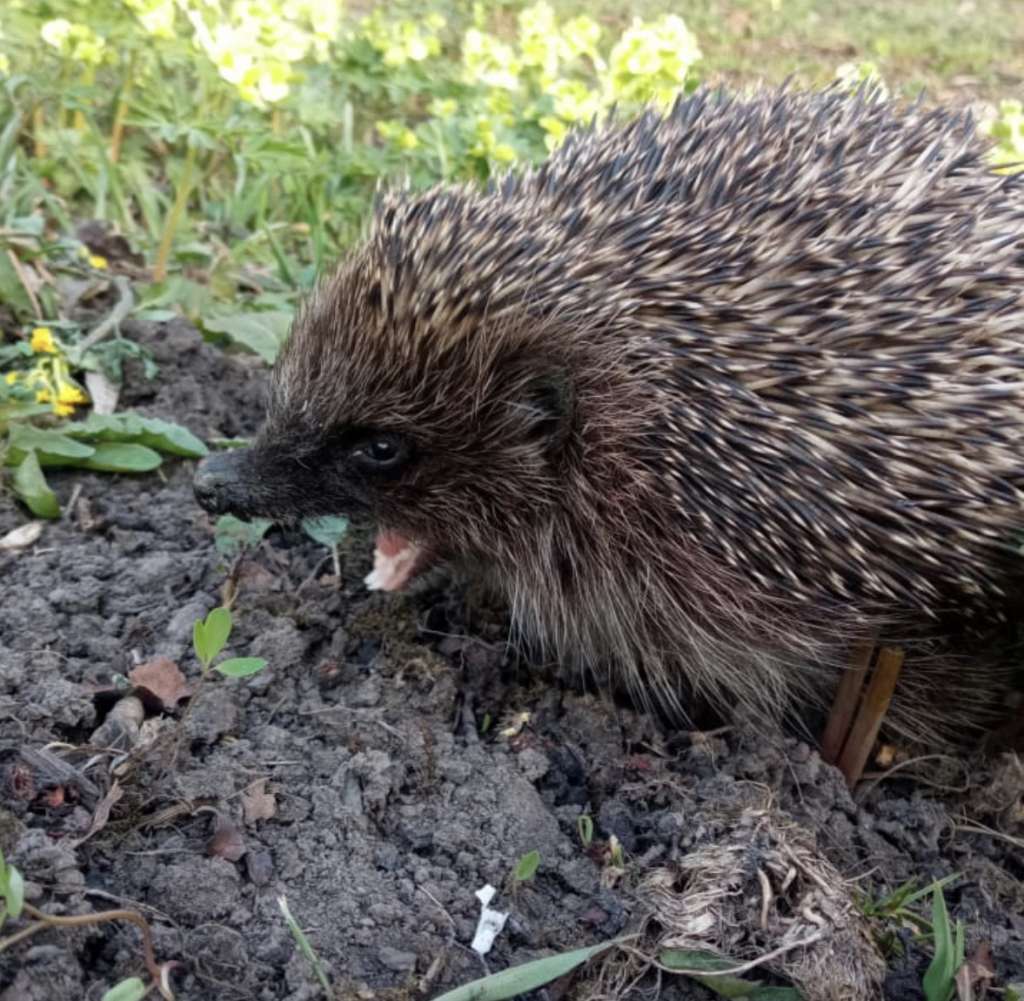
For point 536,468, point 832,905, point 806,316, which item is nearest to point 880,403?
point 806,316

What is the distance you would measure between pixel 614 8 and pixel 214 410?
766 centimetres

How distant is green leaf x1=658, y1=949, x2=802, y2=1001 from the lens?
2.68 m

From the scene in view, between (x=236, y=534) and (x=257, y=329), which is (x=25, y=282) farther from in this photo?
(x=236, y=534)

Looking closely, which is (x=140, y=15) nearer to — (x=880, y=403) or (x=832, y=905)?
(x=880, y=403)

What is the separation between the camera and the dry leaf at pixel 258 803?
2.92m

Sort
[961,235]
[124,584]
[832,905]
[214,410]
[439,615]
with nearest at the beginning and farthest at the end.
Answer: [832,905] < [961,235] < [124,584] < [439,615] < [214,410]

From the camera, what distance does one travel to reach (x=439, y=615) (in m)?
4.00

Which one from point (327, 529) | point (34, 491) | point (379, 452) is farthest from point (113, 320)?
point (379, 452)

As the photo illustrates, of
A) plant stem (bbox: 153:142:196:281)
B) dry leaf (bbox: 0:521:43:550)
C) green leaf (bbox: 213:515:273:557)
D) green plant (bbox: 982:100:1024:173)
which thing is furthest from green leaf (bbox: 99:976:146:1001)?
green plant (bbox: 982:100:1024:173)

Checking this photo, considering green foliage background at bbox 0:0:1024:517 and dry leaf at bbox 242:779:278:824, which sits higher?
green foliage background at bbox 0:0:1024:517

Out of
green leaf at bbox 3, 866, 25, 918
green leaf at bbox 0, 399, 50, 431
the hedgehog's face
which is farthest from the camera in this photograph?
green leaf at bbox 0, 399, 50, 431

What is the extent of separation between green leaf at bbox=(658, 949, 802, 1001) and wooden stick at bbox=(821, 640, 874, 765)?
1.11 m

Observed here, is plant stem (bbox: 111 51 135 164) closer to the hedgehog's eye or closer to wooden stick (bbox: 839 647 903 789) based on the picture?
the hedgehog's eye

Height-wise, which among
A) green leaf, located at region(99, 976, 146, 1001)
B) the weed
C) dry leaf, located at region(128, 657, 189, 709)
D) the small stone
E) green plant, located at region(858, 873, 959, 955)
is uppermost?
green plant, located at region(858, 873, 959, 955)
